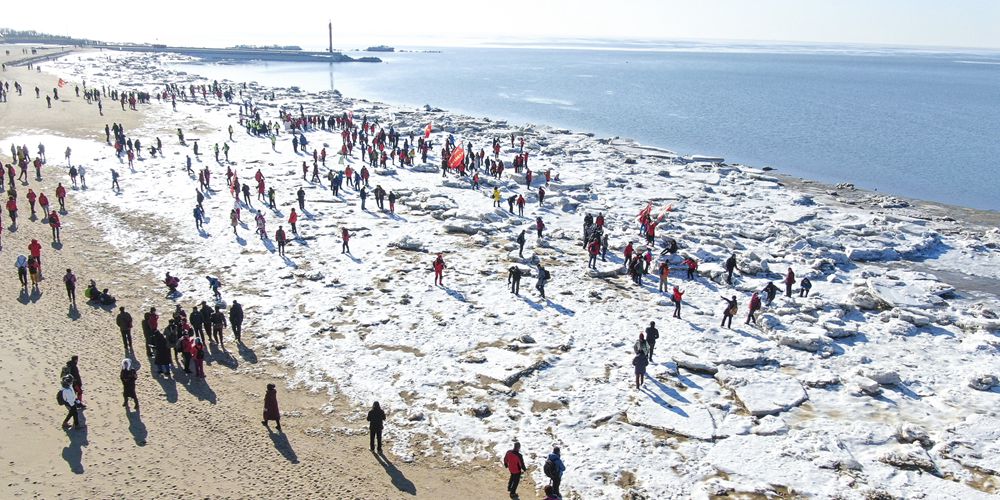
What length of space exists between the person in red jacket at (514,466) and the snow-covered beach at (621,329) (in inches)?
48.6

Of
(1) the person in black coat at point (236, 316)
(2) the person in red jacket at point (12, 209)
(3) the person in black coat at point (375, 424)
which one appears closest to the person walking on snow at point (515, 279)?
(1) the person in black coat at point (236, 316)

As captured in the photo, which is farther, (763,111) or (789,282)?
(763,111)

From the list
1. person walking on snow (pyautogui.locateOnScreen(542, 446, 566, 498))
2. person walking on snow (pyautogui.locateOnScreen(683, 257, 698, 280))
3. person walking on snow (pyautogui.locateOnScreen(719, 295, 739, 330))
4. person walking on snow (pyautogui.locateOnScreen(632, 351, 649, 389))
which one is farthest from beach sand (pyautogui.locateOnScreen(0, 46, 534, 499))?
person walking on snow (pyautogui.locateOnScreen(683, 257, 698, 280))

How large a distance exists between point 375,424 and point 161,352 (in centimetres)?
604

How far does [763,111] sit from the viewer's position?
84.7m

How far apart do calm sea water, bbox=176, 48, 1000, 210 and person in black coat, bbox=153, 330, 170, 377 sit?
45.0m

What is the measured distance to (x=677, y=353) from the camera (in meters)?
17.8

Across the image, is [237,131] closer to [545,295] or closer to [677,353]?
[545,295]

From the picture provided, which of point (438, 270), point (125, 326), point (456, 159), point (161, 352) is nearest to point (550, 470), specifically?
point (161, 352)

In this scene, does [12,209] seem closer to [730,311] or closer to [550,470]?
[550,470]

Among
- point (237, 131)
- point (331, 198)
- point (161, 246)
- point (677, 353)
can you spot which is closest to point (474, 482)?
point (677, 353)

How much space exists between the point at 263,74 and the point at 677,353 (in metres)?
118

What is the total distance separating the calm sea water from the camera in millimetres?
51531

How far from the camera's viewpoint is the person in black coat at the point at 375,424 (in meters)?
12.9
